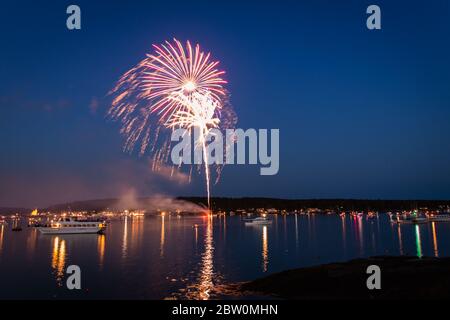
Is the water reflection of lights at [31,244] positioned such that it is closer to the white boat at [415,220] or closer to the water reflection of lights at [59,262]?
the water reflection of lights at [59,262]

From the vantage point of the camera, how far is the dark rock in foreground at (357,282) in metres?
23.4

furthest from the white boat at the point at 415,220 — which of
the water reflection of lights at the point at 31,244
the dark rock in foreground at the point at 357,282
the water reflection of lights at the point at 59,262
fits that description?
the water reflection of lights at the point at 59,262

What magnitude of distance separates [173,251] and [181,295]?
109 feet

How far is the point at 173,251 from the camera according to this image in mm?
62312

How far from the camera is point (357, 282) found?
26938 mm

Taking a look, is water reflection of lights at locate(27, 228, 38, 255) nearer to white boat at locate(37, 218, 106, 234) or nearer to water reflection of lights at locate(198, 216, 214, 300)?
white boat at locate(37, 218, 106, 234)

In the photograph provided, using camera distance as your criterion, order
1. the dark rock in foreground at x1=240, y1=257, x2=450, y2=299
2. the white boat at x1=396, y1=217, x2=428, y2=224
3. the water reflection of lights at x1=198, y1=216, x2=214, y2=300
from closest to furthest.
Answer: the dark rock in foreground at x1=240, y1=257, x2=450, y2=299 < the water reflection of lights at x1=198, y1=216, x2=214, y2=300 < the white boat at x1=396, y1=217, x2=428, y2=224

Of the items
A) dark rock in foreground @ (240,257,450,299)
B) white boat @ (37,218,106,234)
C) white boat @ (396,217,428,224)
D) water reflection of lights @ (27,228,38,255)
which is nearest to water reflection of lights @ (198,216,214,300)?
dark rock in foreground @ (240,257,450,299)

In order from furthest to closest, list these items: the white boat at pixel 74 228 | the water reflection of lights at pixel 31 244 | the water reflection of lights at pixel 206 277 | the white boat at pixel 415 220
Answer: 1. the white boat at pixel 415 220
2. the white boat at pixel 74 228
3. the water reflection of lights at pixel 31 244
4. the water reflection of lights at pixel 206 277

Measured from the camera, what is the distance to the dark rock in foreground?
23.4 meters
